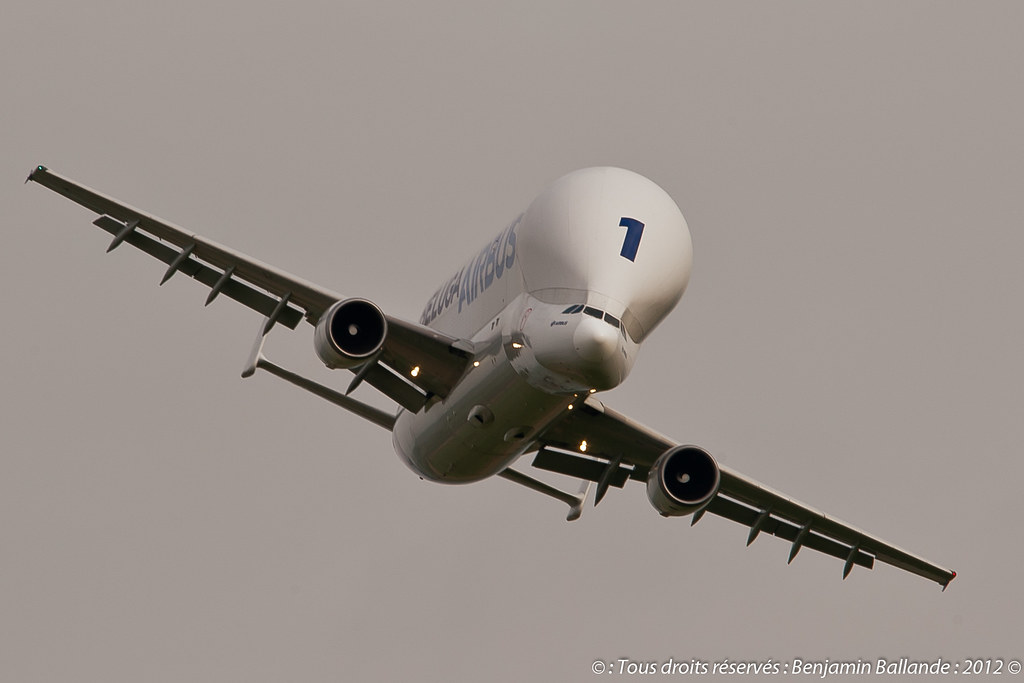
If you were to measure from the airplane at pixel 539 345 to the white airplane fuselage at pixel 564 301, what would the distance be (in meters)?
0.03

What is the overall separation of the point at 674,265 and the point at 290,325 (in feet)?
27.1

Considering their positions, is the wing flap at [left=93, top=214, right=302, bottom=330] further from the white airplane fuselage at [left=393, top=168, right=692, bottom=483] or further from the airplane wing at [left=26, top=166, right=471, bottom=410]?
the white airplane fuselage at [left=393, top=168, right=692, bottom=483]

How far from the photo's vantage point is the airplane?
27.0 meters

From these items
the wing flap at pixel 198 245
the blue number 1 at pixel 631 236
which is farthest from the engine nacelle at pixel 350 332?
the blue number 1 at pixel 631 236

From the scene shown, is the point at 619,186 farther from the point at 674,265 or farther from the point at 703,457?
the point at 703,457

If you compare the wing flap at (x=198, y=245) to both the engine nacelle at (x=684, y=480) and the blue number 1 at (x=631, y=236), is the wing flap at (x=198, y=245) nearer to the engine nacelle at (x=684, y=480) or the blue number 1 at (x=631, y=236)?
the blue number 1 at (x=631, y=236)

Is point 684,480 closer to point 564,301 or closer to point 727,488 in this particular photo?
point 727,488

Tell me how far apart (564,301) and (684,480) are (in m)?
5.80

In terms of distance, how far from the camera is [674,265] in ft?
91.1

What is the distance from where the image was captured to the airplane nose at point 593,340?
2614cm

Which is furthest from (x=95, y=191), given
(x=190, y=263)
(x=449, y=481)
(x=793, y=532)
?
(x=793, y=532)

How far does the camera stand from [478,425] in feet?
96.9

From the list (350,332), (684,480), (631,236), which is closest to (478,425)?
(350,332)

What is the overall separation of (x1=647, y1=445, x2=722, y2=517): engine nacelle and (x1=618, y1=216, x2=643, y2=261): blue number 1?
548 cm
